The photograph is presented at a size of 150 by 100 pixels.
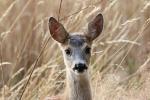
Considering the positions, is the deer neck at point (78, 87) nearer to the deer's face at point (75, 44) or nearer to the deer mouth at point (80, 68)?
the deer's face at point (75, 44)

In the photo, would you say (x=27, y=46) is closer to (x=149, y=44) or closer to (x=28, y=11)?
(x=28, y=11)

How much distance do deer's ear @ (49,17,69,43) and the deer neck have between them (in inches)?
12.1

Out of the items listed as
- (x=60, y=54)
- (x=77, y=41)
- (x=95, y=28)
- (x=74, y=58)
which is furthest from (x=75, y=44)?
(x=60, y=54)

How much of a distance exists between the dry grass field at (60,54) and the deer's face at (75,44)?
0.57 metres

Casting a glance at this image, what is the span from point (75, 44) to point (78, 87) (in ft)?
1.13

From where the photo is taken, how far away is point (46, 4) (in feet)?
26.3

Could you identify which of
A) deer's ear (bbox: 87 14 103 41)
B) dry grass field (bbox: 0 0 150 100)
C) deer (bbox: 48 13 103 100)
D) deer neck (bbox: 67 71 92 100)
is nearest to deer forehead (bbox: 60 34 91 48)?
deer (bbox: 48 13 103 100)

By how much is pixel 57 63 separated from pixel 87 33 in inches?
47.9

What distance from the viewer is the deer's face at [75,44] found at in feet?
17.8

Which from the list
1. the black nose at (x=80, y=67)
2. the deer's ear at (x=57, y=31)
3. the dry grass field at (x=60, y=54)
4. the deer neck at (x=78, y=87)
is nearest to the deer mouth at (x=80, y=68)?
the black nose at (x=80, y=67)

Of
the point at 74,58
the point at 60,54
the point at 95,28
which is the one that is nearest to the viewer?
the point at 74,58

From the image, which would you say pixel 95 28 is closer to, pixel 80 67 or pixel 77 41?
pixel 77 41

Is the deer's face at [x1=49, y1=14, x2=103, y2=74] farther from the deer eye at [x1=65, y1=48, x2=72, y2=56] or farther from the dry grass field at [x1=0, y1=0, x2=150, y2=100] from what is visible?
the dry grass field at [x1=0, y1=0, x2=150, y2=100]

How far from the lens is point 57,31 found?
5.62 m
